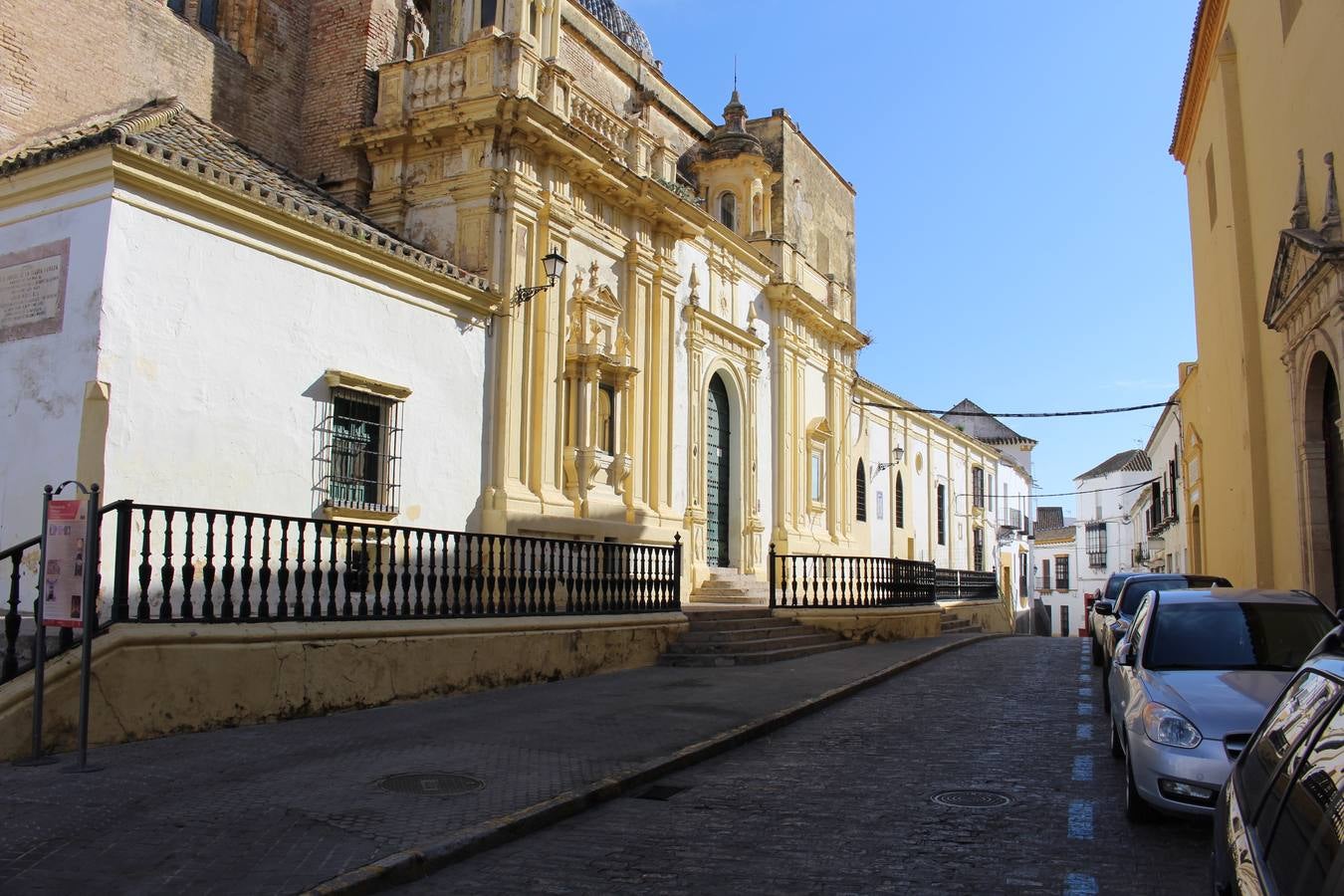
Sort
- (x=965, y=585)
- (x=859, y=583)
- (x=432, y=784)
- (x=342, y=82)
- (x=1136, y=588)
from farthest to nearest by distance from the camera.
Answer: (x=965, y=585)
(x=859, y=583)
(x=342, y=82)
(x=1136, y=588)
(x=432, y=784)

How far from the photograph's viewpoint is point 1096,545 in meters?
65.9

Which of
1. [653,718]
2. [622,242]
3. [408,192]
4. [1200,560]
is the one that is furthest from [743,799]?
[1200,560]

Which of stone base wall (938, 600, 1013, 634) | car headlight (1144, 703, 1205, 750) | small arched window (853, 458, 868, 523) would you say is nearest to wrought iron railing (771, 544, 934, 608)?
stone base wall (938, 600, 1013, 634)

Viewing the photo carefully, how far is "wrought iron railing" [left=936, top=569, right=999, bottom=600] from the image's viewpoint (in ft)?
103

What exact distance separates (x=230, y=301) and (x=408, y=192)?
561 cm

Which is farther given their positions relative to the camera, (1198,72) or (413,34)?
(1198,72)

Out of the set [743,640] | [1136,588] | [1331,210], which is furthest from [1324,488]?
[743,640]

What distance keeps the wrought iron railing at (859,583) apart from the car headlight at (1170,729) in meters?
12.5

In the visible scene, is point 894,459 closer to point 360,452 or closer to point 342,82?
point 342,82

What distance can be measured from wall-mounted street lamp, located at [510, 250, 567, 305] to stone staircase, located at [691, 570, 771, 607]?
7.38 m

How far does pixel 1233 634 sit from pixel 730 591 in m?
14.4

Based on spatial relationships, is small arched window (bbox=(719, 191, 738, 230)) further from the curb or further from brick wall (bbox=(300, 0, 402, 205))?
the curb

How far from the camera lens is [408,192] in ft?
53.4

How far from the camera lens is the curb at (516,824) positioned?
5102mm
